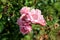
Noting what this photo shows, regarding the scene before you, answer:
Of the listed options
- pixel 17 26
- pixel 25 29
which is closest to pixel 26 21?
pixel 25 29

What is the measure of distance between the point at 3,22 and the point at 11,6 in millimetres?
171

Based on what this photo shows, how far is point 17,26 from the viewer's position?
2.08 m

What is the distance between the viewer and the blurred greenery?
2066mm

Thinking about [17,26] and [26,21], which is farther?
[17,26]

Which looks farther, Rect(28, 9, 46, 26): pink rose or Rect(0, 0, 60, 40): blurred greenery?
Rect(0, 0, 60, 40): blurred greenery

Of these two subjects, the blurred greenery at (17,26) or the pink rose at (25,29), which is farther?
the blurred greenery at (17,26)

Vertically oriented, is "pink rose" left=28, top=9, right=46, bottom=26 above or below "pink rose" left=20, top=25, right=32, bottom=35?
above

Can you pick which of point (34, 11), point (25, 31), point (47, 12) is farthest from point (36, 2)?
point (25, 31)

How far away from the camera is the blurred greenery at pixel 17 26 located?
Answer: 2.07 metres

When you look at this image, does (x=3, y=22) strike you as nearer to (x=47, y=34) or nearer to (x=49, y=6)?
(x=47, y=34)

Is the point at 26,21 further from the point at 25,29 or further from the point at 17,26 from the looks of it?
the point at 17,26

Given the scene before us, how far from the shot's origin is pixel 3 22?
2084 mm

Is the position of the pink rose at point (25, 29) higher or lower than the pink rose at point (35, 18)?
lower

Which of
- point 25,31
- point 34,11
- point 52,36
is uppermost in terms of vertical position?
point 34,11
